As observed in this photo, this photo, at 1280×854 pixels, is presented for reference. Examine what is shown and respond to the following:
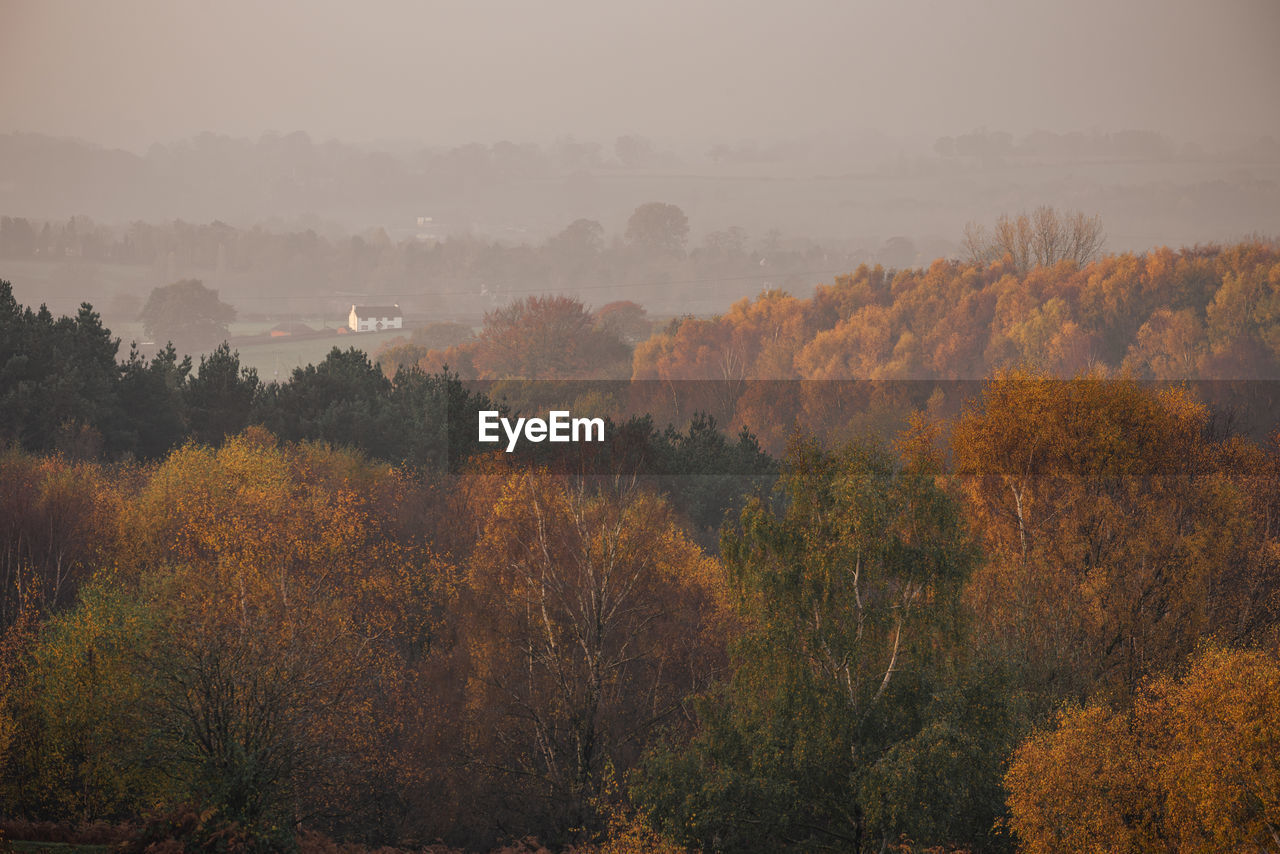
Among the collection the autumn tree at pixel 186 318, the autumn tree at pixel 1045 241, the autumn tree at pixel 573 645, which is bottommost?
the autumn tree at pixel 573 645

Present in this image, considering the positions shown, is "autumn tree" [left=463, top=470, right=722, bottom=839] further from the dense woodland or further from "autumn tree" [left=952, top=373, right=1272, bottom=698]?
"autumn tree" [left=952, top=373, right=1272, bottom=698]

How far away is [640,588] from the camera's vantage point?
4212 cm

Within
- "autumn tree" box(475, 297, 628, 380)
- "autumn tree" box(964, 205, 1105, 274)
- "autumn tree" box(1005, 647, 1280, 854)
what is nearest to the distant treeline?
"autumn tree" box(1005, 647, 1280, 854)

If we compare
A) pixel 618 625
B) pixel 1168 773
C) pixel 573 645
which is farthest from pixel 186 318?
pixel 1168 773

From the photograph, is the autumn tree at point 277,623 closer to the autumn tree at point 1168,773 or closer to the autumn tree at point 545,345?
the autumn tree at point 1168,773

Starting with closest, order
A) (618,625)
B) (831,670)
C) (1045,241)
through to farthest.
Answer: (831,670), (618,625), (1045,241)

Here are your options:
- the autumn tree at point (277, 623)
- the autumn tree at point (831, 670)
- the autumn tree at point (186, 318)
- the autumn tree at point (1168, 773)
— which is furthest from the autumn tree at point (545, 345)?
the autumn tree at point (1168, 773)

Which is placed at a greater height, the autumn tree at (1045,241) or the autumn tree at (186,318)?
the autumn tree at (1045,241)

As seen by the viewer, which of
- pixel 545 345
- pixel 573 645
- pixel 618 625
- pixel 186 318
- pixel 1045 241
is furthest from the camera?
pixel 186 318

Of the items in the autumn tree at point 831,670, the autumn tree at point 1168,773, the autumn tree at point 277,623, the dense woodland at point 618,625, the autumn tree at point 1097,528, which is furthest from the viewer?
the autumn tree at point 1097,528

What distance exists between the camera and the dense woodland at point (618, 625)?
82.7ft

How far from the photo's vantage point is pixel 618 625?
41.8m

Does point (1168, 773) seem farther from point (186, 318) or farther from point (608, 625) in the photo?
point (186, 318)

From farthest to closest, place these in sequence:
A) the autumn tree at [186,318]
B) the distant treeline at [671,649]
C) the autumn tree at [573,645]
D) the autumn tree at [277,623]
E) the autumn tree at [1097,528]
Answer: the autumn tree at [186,318] → the autumn tree at [573,645] → the autumn tree at [1097,528] → the autumn tree at [277,623] → the distant treeline at [671,649]
